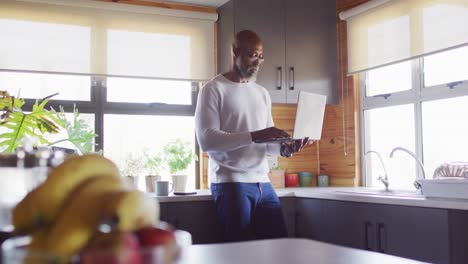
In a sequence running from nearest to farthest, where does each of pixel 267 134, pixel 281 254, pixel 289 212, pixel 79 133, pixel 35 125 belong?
1. pixel 281 254
2. pixel 35 125
3. pixel 267 134
4. pixel 79 133
5. pixel 289 212

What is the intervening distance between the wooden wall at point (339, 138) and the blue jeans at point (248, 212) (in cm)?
112

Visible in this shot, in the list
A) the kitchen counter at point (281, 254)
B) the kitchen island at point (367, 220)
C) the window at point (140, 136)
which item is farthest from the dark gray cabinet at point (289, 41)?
the kitchen counter at point (281, 254)

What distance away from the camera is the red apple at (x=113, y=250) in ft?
1.44

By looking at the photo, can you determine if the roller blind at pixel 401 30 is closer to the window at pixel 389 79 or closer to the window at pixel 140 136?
the window at pixel 389 79

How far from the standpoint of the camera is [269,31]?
3.60 m

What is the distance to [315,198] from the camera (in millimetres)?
3205

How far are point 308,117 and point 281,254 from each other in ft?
5.73

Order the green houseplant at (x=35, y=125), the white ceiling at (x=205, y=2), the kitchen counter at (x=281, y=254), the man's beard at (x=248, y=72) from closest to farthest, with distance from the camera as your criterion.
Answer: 1. the kitchen counter at (x=281, y=254)
2. the green houseplant at (x=35, y=125)
3. the man's beard at (x=248, y=72)
4. the white ceiling at (x=205, y=2)

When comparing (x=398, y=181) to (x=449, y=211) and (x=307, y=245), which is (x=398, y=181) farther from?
(x=307, y=245)

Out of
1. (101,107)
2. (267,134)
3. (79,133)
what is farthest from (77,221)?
(101,107)

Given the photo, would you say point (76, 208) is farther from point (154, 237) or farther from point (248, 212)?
point (248, 212)

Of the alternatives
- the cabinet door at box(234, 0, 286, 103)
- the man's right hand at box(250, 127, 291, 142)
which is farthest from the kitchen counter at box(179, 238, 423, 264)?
the cabinet door at box(234, 0, 286, 103)

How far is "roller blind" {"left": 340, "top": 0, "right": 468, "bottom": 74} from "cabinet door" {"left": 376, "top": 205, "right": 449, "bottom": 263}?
3.30ft

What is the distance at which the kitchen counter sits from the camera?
40.9 inches
